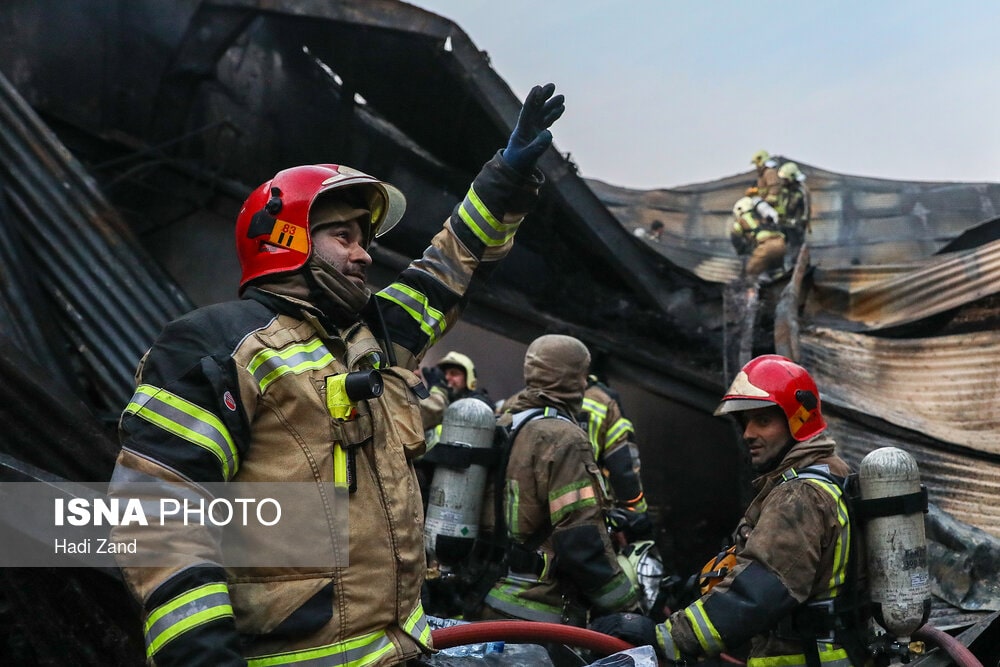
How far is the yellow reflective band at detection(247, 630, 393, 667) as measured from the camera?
6.08 feet

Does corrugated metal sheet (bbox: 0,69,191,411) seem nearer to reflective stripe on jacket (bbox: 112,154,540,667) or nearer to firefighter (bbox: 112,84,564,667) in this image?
firefighter (bbox: 112,84,564,667)

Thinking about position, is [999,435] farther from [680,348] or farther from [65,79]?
[65,79]

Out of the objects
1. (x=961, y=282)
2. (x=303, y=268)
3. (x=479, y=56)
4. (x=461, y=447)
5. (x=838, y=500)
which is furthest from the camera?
(x=479, y=56)

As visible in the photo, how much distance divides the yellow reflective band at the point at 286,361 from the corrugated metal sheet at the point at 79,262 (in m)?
3.29

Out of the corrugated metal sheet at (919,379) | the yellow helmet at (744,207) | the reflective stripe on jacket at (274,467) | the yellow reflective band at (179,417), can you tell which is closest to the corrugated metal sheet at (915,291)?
the corrugated metal sheet at (919,379)

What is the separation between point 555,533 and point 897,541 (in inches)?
52.9

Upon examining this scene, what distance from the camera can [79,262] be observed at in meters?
5.44

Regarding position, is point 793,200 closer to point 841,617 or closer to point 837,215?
point 837,215

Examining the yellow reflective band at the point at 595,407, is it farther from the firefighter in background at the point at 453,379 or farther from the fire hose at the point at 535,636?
the fire hose at the point at 535,636

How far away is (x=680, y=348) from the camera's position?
7.32 metres

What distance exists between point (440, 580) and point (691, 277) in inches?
176

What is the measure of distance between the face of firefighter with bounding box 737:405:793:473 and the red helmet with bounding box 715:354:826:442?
3 centimetres

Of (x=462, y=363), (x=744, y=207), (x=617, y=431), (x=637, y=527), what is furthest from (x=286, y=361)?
(x=744, y=207)

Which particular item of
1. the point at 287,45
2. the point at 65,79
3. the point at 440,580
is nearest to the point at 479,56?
the point at 287,45
